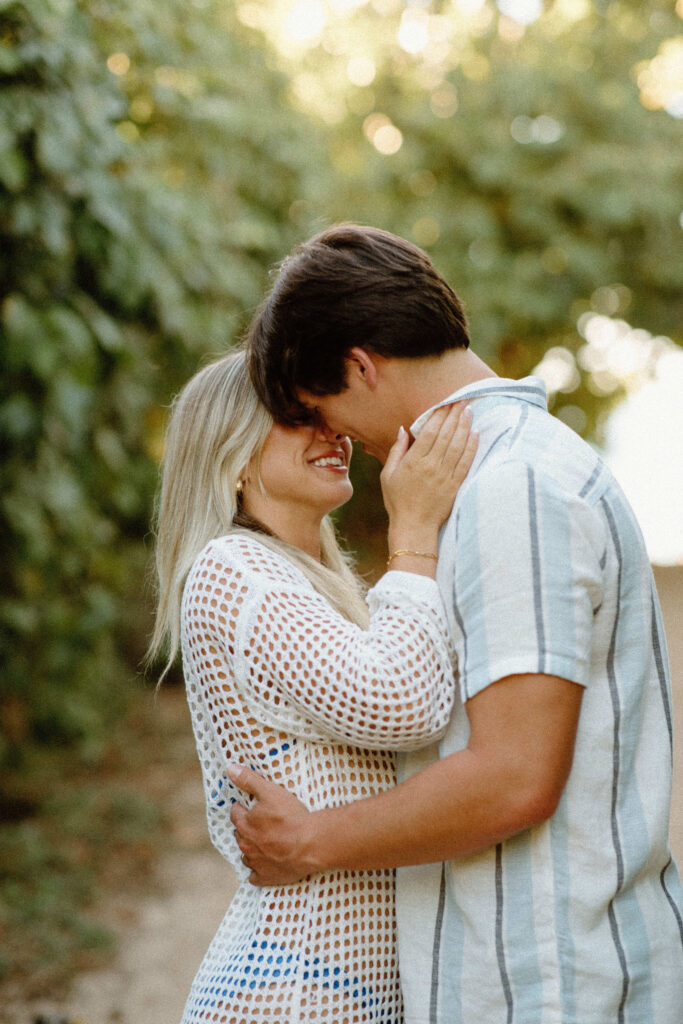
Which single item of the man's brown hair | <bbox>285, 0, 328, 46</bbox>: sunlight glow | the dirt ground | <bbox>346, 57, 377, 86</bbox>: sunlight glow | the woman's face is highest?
<bbox>285, 0, 328, 46</bbox>: sunlight glow

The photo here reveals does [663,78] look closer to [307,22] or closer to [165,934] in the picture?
[307,22]

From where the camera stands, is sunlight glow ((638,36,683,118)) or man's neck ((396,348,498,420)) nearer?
man's neck ((396,348,498,420))

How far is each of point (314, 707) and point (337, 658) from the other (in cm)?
9

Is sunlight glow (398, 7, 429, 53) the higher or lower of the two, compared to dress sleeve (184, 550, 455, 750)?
higher

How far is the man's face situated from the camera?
6.20 ft

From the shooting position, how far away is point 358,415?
75.9 inches

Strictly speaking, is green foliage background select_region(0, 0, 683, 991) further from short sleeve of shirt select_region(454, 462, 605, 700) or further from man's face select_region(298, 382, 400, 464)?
short sleeve of shirt select_region(454, 462, 605, 700)

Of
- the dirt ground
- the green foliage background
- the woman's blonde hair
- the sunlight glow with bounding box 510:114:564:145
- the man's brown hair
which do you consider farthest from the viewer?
Result: the sunlight glow with bounding box 510:114:564:145

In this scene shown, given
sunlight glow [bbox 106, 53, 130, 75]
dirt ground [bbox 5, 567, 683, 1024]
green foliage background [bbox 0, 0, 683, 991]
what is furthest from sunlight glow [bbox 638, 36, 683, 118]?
sunlight glow [bbox 106, 53, 130, 75]

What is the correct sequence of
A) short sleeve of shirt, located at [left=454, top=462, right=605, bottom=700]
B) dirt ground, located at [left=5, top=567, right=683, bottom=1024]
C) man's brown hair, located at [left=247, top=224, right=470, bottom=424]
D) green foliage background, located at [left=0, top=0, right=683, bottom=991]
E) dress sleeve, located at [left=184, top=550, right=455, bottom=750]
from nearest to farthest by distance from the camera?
short sleeve of shirt, located at [left=454, top=462, right=605, bottom=700], dress sleeve, located at [left=184, top=550, right=455, bottom=750], man's brown hair, located at [left=247, top=224, right=470, bottom=424], green foliage background, located at [left=0, top=0, right=683, bottom=991], dirt ground, located at [left=5, top=567, right=683, bottom=1024]

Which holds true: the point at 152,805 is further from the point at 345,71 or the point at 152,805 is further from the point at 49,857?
the point at 345,71

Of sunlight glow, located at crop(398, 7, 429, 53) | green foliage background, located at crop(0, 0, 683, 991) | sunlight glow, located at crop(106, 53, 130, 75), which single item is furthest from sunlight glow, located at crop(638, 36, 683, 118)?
sunlight glow, located at crop(106, 53, 130, 75)

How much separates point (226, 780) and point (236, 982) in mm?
360

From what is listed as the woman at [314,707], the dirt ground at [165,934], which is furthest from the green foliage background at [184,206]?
the woman at [314,707]
